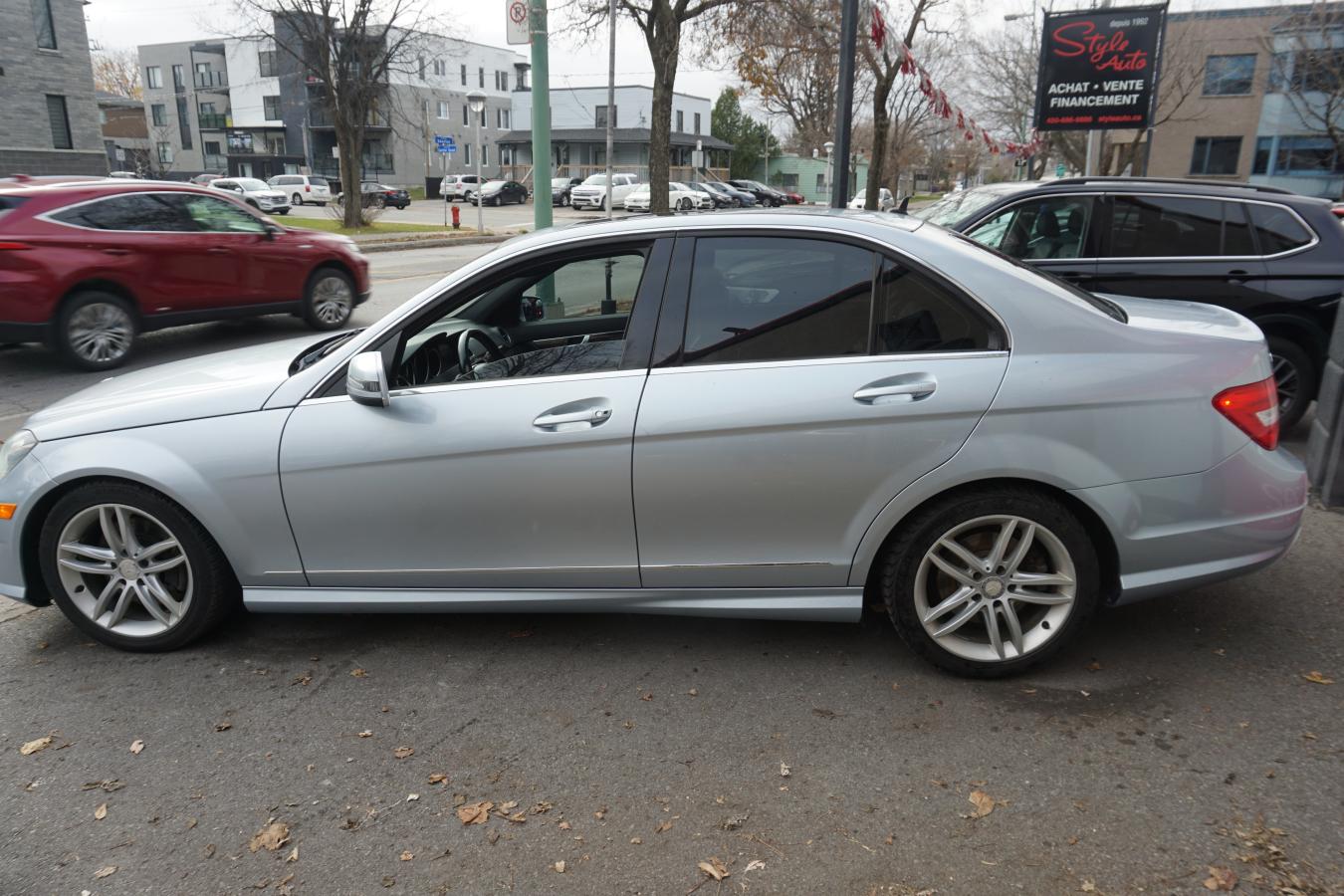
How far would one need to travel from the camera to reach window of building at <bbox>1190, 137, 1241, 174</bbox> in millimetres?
45375

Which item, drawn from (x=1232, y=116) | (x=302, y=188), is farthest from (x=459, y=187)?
(x=1232, y=116)

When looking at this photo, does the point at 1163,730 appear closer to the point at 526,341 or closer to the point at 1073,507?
the point at 1073,507

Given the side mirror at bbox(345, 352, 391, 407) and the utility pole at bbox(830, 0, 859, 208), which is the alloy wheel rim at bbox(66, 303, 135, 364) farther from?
the side mirror at bbox(345, 352, 391, 407)

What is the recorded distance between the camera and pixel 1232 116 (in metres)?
44.8

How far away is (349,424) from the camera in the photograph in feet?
11.7

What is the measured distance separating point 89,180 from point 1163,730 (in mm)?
10623

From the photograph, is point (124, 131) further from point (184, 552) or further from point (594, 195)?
point (184, 552)

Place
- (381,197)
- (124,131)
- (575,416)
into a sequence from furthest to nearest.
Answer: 1. (124,131)
2. (381,197)
3. (575,416)

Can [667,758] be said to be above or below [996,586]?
below

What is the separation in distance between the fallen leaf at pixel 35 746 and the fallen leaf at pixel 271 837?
1.02 m

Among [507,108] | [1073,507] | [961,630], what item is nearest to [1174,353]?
[1073,507]

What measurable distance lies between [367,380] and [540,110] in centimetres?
782

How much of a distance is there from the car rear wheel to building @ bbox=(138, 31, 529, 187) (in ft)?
191

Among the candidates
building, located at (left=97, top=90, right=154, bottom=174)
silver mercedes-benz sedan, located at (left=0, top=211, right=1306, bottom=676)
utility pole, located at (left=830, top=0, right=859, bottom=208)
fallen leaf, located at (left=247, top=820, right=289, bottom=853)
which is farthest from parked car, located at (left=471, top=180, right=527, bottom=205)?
fallen leaf, located at (left=247, top=820, right=289, bottom=853)
